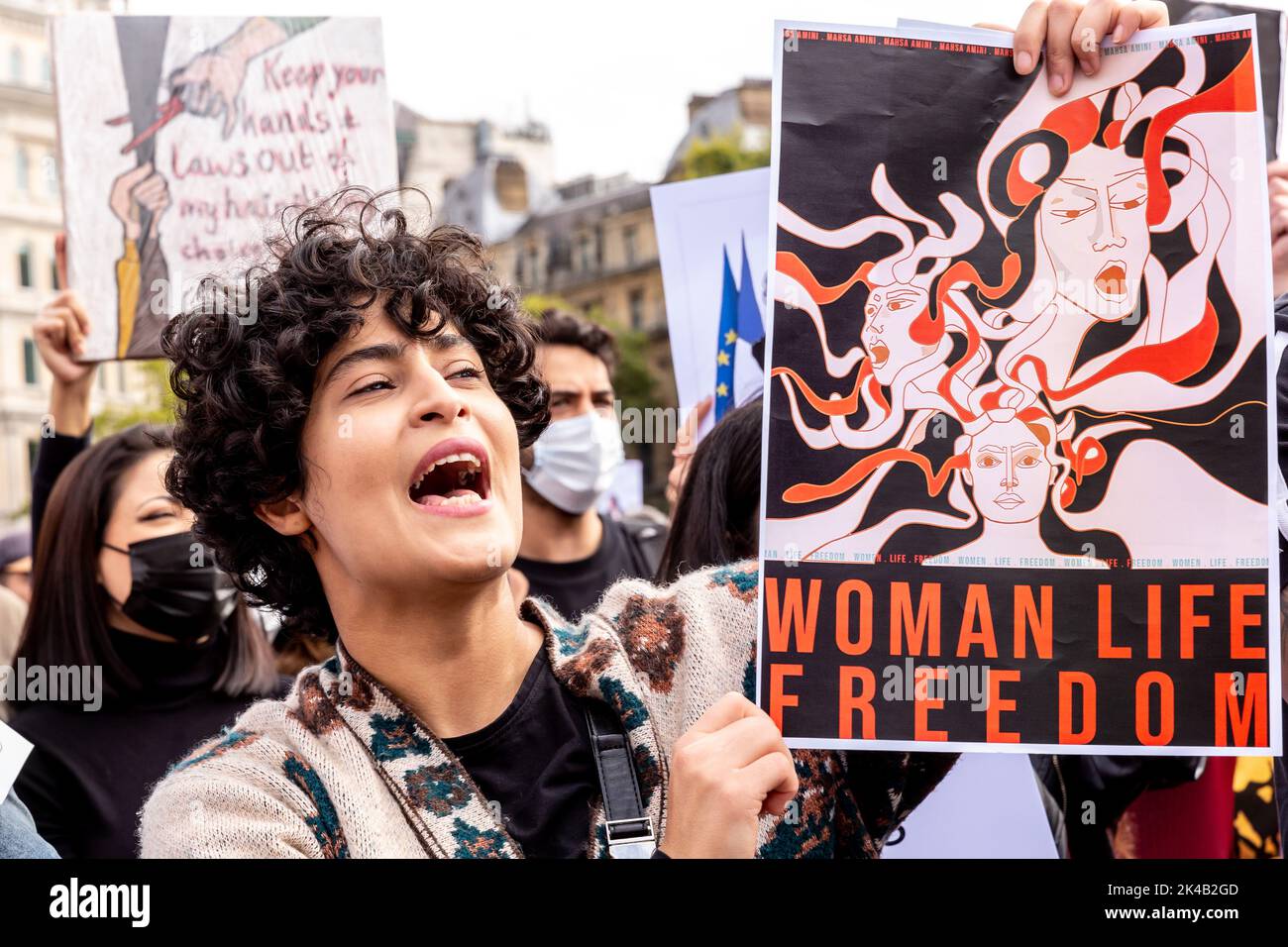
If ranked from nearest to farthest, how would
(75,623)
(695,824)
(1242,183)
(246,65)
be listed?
(695,824) < (1242,183) < (75,623) < (246,65)

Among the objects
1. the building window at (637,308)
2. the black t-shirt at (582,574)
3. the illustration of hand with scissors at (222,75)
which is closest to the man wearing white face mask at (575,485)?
the black t-shirt at (582,574)

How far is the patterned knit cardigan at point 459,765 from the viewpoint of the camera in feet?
6.63

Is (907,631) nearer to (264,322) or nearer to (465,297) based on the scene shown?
(465,297)

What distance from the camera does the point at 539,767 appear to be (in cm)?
217

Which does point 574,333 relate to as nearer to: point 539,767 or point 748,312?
point 748,312

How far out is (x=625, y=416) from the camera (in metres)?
3.34

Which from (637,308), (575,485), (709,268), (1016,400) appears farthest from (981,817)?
(637,308)

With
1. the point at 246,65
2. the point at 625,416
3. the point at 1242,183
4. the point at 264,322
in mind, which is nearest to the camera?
the point at 1242,183

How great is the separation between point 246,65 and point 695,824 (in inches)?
111

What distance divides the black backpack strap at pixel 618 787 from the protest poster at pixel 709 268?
1.61 metres

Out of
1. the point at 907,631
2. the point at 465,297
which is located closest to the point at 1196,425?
the point at 907,631

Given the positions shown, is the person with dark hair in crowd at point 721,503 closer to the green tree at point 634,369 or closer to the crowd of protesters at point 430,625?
the crowd of protesters at point 430,625
